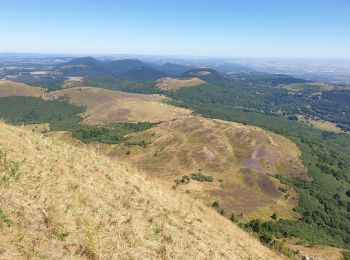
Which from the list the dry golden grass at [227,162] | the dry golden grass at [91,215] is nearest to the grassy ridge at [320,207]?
the dry golden grass at [227,162]

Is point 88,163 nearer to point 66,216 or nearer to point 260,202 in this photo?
point 66,216

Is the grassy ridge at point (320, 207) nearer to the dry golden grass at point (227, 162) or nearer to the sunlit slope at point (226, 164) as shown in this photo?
the sunlit slope at point (226, 164)

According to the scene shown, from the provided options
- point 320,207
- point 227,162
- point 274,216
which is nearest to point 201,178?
point 227,162

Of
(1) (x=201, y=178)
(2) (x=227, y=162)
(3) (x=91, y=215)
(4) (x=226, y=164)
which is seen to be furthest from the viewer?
(2) (x=227, y=162)

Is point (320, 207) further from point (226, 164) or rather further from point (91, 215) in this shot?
point (91, 215)

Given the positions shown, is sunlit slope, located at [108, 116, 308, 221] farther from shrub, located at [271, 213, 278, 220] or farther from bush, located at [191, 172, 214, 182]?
shrub, located at [271, 213, 278, 220]

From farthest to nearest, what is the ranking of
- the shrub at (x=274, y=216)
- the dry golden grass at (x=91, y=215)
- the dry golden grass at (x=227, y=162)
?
the dry golden grass at (x=227, y=162) → the shrub at (x=274, y=216) → the dry golden grass at (x=91, y=215)
